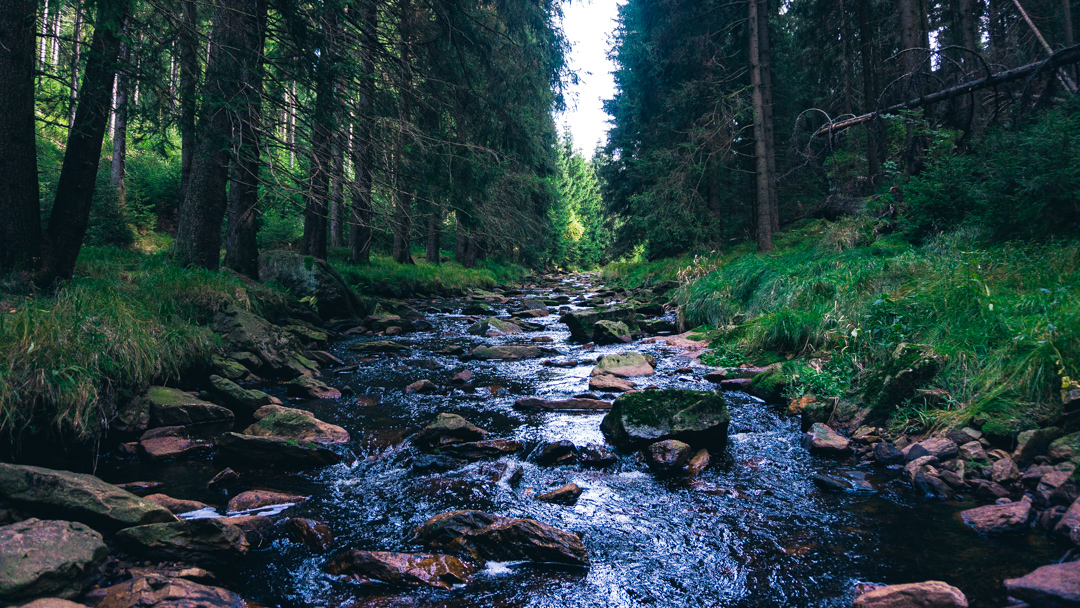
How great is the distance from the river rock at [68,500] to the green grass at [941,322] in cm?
542

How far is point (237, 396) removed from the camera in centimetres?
529

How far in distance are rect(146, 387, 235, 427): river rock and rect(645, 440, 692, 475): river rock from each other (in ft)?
13.5

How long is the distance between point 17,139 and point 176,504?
16.9 feet

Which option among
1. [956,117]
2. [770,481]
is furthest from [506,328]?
[956,117]

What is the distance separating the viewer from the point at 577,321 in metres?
10.3

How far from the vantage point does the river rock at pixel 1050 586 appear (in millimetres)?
2104

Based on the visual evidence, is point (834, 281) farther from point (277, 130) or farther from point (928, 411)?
point (277, 130)

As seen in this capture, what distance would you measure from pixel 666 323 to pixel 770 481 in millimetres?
7425

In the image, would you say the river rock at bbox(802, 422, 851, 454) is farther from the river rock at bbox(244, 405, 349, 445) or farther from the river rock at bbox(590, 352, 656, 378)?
the river rock at bbox(244, 405, 349, 445)

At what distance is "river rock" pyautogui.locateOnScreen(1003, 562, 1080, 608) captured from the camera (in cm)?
210

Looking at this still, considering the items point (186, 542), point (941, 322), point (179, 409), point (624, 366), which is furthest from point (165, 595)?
point (941, 322)

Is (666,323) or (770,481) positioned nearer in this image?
(770,481)

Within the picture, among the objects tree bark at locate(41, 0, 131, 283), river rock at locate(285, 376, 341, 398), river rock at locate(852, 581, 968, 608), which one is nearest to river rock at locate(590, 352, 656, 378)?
river rock at locate(285, 376, 341, 398)

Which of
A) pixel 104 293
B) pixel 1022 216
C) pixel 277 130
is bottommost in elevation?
pixel 104 293
